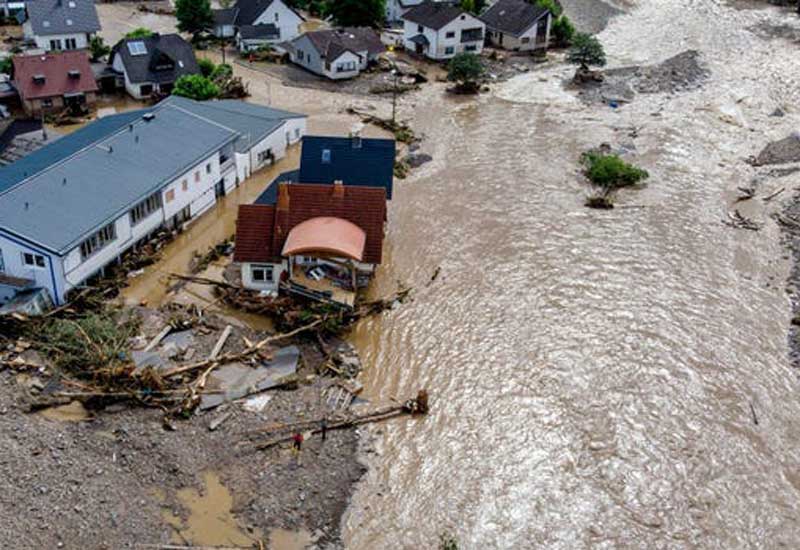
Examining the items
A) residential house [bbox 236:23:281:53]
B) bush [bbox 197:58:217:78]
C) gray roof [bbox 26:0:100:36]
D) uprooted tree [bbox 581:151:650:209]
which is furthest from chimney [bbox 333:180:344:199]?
gray roof [bbox 26:0:100:36]

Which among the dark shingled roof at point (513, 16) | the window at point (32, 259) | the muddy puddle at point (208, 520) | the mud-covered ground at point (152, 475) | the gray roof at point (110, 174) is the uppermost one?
the dark shingled roof at point (513, 16)

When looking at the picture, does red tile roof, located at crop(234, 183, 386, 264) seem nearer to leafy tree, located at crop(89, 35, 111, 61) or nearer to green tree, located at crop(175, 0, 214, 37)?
leafy tree, located at crop(89, 35, 111, 61)

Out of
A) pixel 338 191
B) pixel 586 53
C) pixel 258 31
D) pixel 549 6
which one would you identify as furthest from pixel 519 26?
pixel 338 191

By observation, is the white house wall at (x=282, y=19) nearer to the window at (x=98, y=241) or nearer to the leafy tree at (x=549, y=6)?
the leafy tree at (x=549, y=6)

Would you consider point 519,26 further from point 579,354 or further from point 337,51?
point 579,354

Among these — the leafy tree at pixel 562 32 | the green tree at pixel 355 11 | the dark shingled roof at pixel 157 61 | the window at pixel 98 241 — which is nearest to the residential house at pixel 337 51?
the green tree at pixel 355 11

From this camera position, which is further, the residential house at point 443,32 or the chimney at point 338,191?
the residential house at point 443,32
